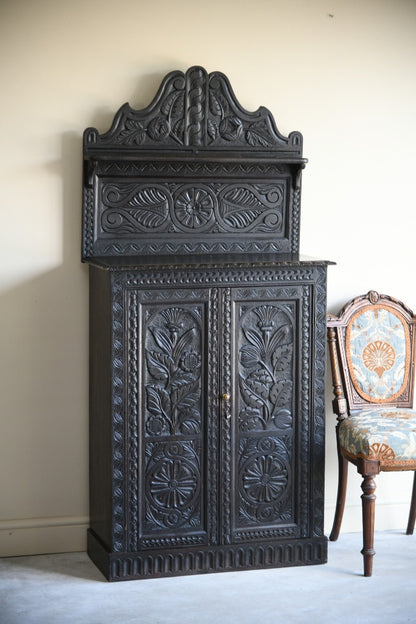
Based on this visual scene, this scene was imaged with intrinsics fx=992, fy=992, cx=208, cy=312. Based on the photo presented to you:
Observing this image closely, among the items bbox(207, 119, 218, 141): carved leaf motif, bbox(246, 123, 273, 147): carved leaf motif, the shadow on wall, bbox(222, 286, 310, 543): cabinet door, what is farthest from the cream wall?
bbox(222, 286, 310, 543): cabinet door

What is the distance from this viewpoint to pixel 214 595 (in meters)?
3.90

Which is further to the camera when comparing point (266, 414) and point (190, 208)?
point (190, 208)

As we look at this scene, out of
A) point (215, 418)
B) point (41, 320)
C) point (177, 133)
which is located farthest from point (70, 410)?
point (177, 133)

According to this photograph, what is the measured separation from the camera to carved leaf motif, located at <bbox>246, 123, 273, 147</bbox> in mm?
4363

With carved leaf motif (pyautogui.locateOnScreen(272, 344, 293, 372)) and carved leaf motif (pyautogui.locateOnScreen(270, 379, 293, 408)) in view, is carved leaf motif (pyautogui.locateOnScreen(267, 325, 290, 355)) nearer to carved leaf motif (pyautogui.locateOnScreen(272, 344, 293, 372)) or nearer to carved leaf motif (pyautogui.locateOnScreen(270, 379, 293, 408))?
carved leaf motif (pyautogui.locateOnScreen(272, 344, 293, 372))

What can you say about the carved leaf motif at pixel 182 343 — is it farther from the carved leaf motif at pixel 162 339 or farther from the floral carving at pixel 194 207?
the floral carving at pixel 194 207

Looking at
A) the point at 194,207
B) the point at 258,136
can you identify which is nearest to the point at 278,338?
the point at 194,207

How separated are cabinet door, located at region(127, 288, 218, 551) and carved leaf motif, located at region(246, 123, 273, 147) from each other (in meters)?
0.78

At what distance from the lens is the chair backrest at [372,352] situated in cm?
449

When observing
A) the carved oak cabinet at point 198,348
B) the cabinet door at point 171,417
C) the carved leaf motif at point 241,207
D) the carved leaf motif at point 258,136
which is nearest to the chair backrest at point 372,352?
the carved oak cabinet at point 198,348

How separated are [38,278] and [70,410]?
1.95ft

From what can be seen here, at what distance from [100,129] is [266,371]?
125 centimetres

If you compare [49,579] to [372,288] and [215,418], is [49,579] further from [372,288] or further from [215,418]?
[372,288]

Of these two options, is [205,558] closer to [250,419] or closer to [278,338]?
[250,419]
